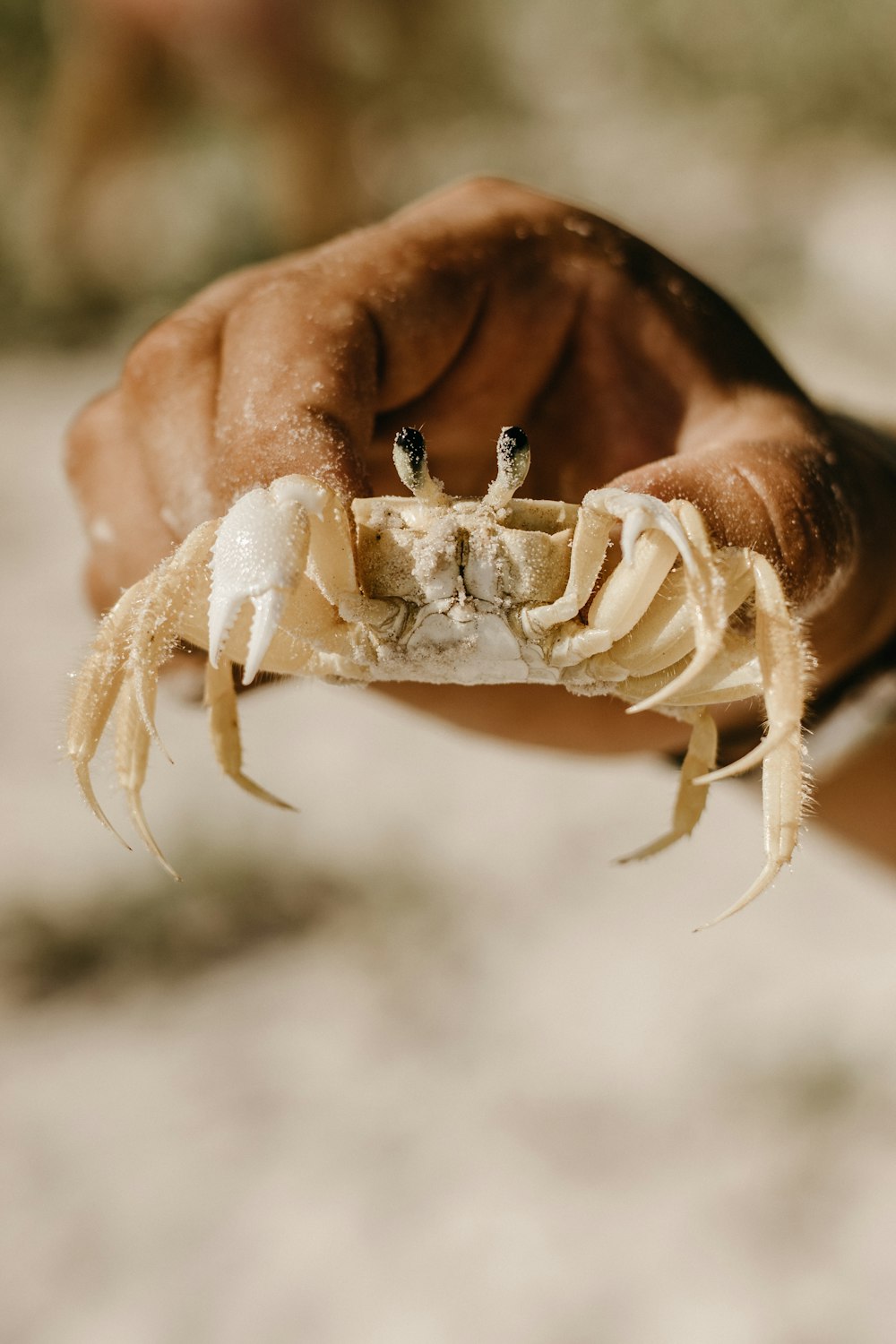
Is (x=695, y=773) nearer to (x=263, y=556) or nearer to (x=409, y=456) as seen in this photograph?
(x=409, y=456)

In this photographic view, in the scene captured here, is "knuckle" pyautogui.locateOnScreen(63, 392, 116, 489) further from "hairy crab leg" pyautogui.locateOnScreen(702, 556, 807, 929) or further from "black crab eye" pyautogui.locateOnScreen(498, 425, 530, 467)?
"hairy crab leg" pyautogui.locateOnScreen(702, 556, 807, 929)

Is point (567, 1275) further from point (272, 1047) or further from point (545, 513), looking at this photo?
point (545, 513)

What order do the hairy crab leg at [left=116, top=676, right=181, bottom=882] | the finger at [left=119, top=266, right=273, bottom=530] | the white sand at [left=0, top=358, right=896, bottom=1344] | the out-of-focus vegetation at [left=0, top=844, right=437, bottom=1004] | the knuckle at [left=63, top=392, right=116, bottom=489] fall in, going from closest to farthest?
1. the hairy crab leg at [left=116, top=676, right=181, bottom=882]
2. the finger at [left=119, top=266, right=273, bottom=530]
3. the knuckle at [left=63, top=392, right=116, bottom=489]
4. the white sand at [left=0, top=358, right=896, bottom=1344]
5. the out-of-focus vegetation at [left=0, top=844, right=437, bottom=1004]

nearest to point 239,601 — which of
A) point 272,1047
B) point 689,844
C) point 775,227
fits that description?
point 272,1047

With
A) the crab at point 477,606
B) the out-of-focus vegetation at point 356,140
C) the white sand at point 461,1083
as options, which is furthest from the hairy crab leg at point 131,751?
the out-of-focus vegetation at point 356,140

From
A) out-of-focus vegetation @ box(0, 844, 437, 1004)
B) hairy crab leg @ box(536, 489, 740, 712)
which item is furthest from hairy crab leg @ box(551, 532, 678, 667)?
out-of-focus vegetation @ box(0, 844, 437, 1004)

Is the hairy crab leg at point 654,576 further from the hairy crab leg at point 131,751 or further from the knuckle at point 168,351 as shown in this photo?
the knuckle at point 168,351

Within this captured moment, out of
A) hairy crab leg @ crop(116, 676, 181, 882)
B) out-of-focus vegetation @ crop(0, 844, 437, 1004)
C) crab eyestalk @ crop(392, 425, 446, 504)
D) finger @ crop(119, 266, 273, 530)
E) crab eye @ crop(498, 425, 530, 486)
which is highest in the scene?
crab eye @ crop(498, 425, 530, 486)
